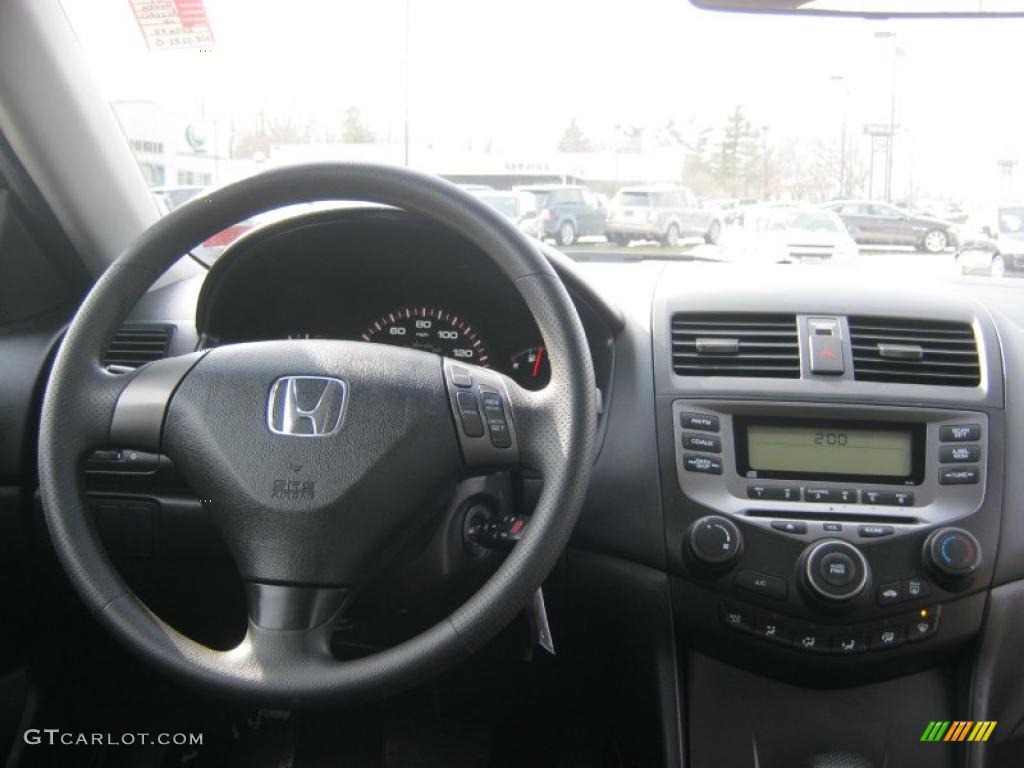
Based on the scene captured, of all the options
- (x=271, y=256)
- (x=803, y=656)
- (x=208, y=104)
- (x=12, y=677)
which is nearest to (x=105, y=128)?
(x=208, y=104)

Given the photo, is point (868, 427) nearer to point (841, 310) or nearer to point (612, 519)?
point (841, 310)

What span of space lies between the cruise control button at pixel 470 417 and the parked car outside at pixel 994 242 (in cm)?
160

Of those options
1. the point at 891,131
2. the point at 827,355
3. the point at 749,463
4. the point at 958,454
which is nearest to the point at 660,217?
the point at 891,131

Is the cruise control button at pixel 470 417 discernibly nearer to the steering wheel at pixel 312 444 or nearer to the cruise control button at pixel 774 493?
the steering wheel at pixel 312 444

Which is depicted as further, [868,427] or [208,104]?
[208,104]

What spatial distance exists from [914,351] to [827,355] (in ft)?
0.57

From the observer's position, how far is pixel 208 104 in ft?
8.63

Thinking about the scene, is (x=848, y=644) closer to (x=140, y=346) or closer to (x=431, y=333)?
(x=431, y=333)

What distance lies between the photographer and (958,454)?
2045 millimetres

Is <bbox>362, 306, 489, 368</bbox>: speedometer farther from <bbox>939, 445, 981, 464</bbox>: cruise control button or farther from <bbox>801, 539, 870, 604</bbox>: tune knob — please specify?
<bbox>939, 445, 981, 464</bbox>: cruise control button

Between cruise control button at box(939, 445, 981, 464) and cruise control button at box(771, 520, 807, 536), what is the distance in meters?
0.31

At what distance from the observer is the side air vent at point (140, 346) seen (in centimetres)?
230

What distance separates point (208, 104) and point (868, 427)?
1.76 m

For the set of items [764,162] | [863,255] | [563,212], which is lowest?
[863,255]
